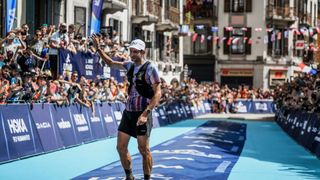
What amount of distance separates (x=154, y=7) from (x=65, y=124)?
28026 millimetres

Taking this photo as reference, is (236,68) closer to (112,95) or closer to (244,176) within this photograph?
(112,95)

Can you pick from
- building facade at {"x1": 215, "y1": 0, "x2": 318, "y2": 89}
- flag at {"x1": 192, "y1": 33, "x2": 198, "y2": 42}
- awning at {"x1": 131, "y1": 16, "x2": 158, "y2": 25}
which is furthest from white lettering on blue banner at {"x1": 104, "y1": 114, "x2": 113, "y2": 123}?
building facade at {"x1": 215, "y1": 0, "x2": 318, "y2": 89}

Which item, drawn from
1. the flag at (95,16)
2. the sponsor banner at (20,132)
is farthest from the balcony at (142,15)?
the sponsor banner at (20,132)

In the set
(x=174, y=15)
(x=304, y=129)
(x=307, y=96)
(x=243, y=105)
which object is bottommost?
(x=243, y=105)

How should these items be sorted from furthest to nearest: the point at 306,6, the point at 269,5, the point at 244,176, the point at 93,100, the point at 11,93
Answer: the point at 306,6 < the point at 269,5 < the point at 93,100 < the point at 11,93 < the point at 244,176

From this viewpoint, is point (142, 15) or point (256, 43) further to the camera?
point (256, 43)

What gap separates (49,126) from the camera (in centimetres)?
1655

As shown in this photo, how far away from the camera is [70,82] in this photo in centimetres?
1964

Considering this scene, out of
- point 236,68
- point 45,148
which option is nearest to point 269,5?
point 236,68

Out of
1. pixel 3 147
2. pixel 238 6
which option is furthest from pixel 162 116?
pixel 238 6

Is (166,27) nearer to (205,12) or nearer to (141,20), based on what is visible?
(141,20)

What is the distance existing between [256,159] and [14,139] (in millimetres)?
5708

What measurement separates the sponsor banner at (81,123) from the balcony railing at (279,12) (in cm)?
4512

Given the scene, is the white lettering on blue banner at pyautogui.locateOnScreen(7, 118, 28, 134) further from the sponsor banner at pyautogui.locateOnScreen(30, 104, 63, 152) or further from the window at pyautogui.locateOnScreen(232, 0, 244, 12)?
the window at pyautogui.locateOnScreen(232, 0, 244, 12)
